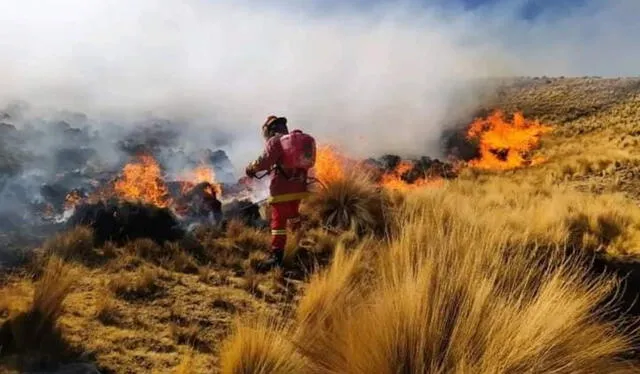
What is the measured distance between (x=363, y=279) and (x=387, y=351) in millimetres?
2161

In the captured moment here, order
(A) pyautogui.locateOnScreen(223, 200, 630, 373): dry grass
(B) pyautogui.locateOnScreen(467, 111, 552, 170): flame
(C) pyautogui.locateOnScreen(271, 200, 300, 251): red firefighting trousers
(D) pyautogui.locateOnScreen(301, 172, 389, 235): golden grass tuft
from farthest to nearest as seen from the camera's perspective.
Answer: (B) pyautogui.locateOnScreen(467, 111, 552, 170): flame, (D) pyautogui.locateOnScreen(301, 172, 389, 235): golden grass tuft, (C) pyautogui.locateOnScreen(271, 200, 300, 251): red firefighting trousers, (A) pyautogui.locateOnScreen(223, 200, 630, 373): dry grass

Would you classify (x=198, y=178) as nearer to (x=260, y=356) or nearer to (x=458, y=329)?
(x=260, y=356)

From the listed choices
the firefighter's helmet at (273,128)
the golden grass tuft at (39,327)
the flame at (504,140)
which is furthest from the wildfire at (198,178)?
the flame at (504,140)

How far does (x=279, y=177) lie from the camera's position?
7.39 m

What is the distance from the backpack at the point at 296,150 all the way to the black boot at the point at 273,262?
101 cm

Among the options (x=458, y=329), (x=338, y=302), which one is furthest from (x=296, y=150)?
(x=458, y=329)

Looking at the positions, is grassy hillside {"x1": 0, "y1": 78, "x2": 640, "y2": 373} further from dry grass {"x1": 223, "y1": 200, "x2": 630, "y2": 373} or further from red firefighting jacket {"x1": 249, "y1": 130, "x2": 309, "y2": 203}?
red firefighting jacket {"x1": 249, "y1": 130, "x2": 309, "y2": 203}

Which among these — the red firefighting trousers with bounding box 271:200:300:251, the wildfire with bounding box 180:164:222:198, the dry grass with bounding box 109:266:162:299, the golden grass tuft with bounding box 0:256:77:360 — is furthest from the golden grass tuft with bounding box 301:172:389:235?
the golden grass tuft with bounding box 0:256:77:360

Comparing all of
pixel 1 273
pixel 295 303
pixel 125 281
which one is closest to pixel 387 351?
pixel 295 303

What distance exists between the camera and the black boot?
709 centimetres

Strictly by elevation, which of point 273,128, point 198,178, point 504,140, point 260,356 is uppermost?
point 273,128

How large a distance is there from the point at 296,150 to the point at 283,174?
35 cm

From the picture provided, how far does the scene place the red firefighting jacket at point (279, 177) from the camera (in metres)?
7.30

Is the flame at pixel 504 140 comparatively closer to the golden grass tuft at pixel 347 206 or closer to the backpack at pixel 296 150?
the golden grass tuft at pixel 347 206
